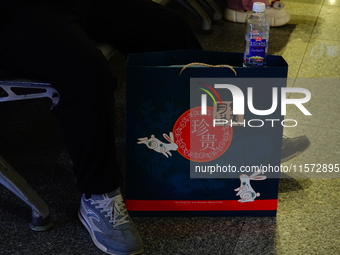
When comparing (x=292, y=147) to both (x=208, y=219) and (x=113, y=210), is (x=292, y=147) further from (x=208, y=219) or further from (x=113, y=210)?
(x=113, y=210)

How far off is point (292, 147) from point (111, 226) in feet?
2.28

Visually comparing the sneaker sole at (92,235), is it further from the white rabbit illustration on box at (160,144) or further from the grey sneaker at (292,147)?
the grey sneaker at (292,147)

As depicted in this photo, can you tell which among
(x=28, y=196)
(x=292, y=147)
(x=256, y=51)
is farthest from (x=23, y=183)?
(x=292, y=147)

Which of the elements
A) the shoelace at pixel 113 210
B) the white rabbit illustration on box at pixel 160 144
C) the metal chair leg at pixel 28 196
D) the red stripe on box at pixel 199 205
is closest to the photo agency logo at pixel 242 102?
the white rabbit illustration on box at pixel 160 144

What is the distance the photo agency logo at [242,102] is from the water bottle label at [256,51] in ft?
0.36

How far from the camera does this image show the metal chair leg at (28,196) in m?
1.82

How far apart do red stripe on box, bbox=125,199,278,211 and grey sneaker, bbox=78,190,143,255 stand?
9 cm

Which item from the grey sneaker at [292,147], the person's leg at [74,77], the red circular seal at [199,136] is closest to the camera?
the person's leg at [74,77]

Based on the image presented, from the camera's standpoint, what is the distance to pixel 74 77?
1674 mm

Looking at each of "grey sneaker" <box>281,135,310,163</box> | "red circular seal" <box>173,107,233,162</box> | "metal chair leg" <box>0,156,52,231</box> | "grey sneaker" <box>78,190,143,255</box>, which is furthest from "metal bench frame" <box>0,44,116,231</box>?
"grey sneaker" <box>281,135,310,163</box>

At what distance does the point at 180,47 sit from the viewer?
2121mm

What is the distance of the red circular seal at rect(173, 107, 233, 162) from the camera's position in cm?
179

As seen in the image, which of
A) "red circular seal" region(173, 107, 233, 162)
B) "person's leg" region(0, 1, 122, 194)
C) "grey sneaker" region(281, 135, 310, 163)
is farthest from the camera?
"grey sneaker" region(281, 135, 310, 163)

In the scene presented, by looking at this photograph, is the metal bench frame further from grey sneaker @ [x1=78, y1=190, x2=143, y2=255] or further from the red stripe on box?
the red stripe on box
